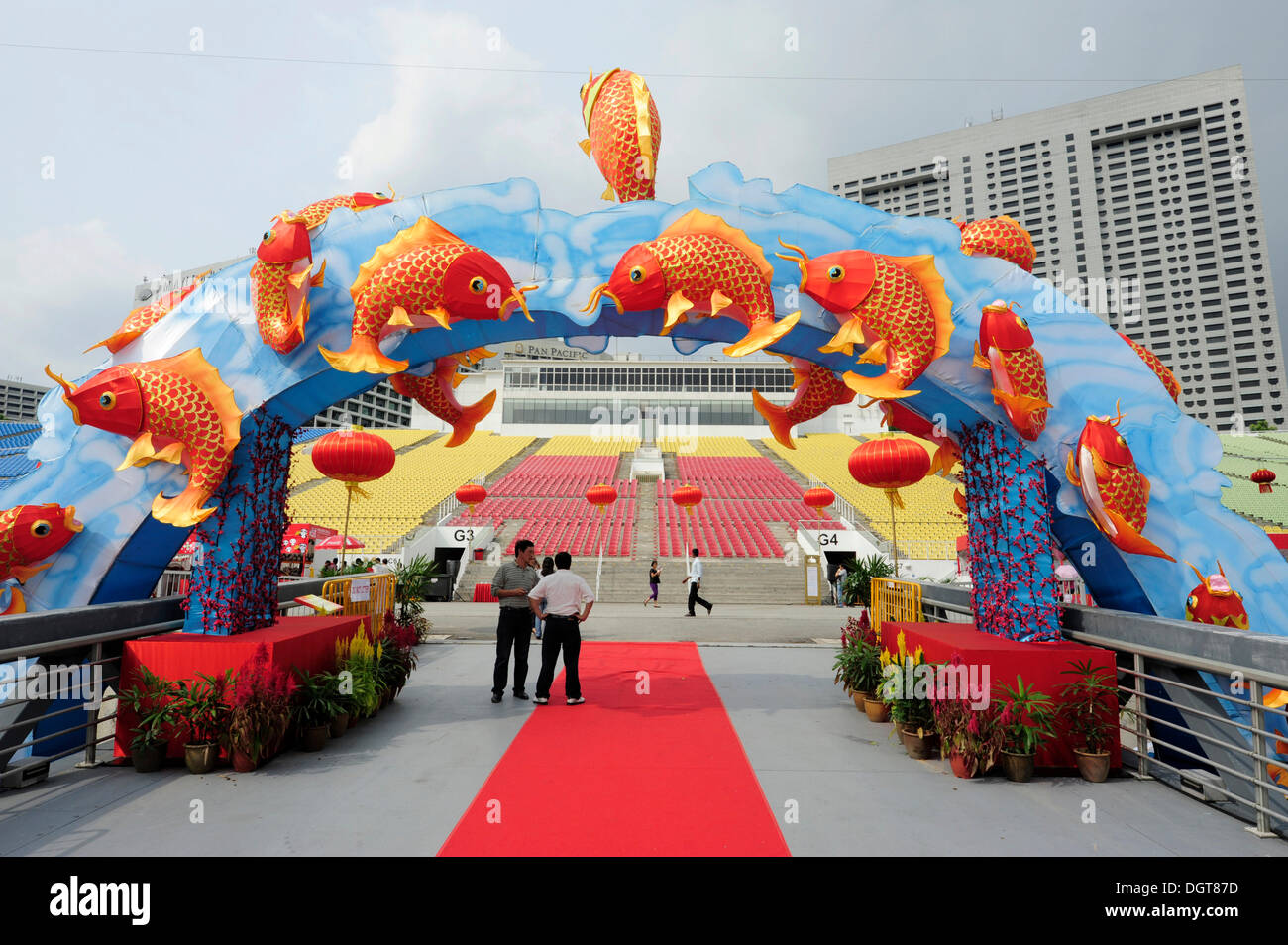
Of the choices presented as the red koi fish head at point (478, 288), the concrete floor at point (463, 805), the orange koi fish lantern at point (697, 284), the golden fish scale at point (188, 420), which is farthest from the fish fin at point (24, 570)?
the orange koi fish lantern at point (697, 284)

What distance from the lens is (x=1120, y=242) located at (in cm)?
7112

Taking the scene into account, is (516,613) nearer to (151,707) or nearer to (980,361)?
(151,707)

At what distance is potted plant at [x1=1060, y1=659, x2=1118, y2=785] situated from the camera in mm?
4410

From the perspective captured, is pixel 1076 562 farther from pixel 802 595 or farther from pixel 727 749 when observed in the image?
pixel 802 595

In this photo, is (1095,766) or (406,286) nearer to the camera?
(1095,766)

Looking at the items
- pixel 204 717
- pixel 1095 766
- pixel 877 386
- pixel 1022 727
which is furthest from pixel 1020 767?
pixel 204 717

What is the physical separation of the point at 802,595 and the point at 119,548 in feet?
53.8

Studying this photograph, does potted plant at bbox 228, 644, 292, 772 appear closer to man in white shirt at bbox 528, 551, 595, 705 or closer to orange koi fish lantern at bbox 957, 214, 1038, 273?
man in white shirt at bbox 528, 551, 595, 705

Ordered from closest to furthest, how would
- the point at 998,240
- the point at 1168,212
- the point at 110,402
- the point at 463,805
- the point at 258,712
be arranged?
the point at 463,805 < the point at 258,712 < the point at 110,402 < the point at 998,240 < the point at 1168,212

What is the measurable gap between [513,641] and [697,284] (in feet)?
12.8

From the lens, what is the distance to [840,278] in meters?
5.11

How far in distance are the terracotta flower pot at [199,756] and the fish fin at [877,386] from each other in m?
5.15

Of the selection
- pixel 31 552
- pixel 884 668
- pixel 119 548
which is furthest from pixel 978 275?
pixel 31 552

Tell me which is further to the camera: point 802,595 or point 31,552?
point 802,595
